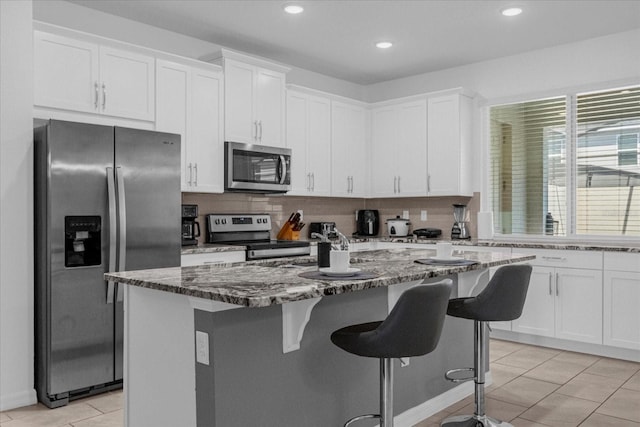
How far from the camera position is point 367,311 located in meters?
2.75

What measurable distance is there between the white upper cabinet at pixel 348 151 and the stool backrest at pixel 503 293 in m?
3.18

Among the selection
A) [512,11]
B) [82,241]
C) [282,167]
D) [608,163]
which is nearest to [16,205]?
[82,241]

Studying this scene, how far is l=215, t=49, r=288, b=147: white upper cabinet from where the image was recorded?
4.64 meters

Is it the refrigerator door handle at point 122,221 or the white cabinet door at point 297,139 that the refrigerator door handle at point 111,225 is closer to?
the refrigerator door handle at point 122,221

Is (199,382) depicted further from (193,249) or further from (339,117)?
(339,117)

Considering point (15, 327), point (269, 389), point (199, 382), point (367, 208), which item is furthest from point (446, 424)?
point (367, 208)

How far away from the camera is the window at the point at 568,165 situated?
15.5ft

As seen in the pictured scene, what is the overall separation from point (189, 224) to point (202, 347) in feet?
8.09

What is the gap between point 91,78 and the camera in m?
3.70

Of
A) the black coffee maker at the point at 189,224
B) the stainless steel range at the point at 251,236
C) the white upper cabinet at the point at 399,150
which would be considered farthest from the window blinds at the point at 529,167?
the black coffee maker at the point at 189,224

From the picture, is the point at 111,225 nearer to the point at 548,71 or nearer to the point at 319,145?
the point at 319,145

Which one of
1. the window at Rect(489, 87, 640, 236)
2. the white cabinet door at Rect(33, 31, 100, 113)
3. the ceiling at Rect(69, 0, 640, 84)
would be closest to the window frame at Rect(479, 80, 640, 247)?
the window at Rect(489, 87, 640, 236)

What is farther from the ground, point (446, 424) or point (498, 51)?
point (498, 51)

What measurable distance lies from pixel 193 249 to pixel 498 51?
3.45m
